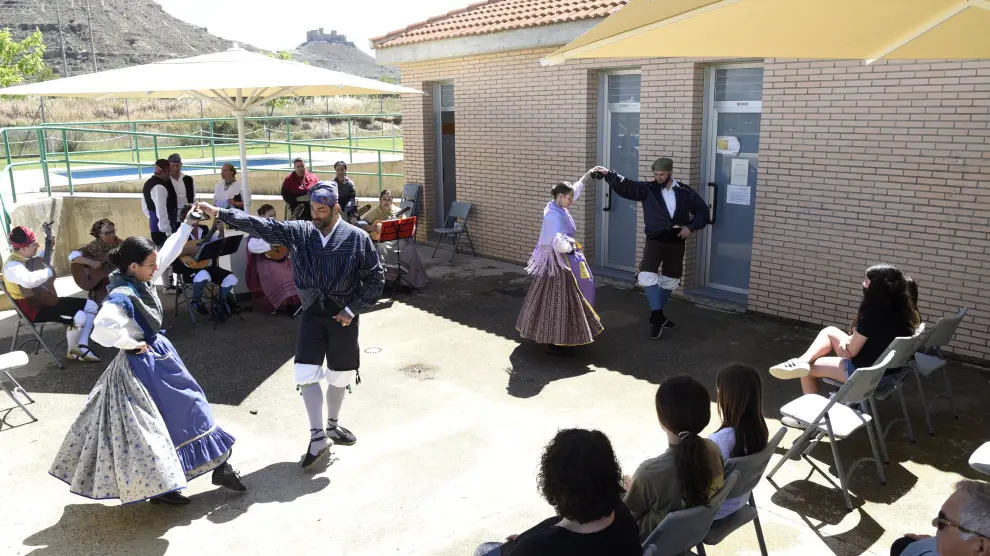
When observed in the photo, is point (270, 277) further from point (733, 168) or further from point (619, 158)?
point (733, 168)

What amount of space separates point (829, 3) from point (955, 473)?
3627mm

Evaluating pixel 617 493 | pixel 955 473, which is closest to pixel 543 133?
pixel 955 473

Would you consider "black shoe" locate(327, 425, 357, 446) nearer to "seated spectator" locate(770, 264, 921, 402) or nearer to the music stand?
"seated spectator" locate(770, 264, 921, 402)

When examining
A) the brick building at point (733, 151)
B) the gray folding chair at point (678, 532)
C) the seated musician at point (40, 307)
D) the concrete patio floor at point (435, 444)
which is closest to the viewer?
the gray folding chair at point (678, 532)

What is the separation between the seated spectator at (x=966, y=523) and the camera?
2.45 metres

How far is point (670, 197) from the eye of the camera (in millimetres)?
8258

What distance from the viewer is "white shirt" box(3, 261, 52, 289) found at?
7.23 meters

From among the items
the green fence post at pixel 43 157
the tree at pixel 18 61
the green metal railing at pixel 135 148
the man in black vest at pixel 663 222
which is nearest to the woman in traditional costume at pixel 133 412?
the man in black vest at pixel 663 222

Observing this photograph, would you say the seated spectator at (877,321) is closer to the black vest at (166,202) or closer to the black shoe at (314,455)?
the black shoe at (314,455)

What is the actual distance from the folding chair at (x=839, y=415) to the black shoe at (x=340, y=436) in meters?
2.98

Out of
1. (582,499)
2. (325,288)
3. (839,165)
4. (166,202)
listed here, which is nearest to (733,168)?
(839,165)

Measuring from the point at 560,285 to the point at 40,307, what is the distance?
5.03 metres

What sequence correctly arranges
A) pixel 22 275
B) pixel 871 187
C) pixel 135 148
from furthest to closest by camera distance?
pixel 135 148 → pixel 871 187 → pixel 22 275

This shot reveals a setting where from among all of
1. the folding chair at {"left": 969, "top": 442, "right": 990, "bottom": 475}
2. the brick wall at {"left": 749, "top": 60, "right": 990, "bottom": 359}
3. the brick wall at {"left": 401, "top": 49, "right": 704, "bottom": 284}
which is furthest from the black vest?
the folding chair at {"left": 969, "top": 442, "right": 990, "bottom": 475}
